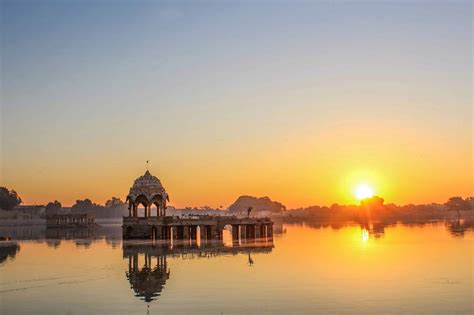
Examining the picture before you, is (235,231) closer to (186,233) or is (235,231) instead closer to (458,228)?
(186,233)

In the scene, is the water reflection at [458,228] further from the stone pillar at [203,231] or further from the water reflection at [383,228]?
the stone pillar at [203,231]

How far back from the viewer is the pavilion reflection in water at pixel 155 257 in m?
39.6

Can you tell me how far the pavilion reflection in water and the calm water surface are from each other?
104 mm

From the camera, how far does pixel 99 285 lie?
40781 millimetres

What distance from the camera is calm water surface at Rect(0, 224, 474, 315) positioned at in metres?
32.5

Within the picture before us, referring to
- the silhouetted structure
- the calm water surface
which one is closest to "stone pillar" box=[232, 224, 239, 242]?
the silhouetted structure

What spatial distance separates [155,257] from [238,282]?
1963 centimetres

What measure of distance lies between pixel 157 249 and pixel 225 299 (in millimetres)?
34770

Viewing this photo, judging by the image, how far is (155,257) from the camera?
58750mm

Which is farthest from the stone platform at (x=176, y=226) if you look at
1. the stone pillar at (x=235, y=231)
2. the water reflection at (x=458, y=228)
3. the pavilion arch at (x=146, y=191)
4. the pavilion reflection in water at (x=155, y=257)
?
the water reflection at (x=458, y=228)

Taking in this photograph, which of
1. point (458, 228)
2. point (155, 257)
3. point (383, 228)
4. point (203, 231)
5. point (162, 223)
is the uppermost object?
point (162, 223)

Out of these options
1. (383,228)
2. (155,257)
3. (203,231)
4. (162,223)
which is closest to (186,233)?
(203,231)

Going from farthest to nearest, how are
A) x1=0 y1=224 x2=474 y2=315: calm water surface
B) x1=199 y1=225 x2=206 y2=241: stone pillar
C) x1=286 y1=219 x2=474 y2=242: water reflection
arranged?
x1=286 y1=219 x2=474 y2=242: water reflection < x1=199 y1=225 x2=206 y2=241: stone pillar < x1=0 y1=224 x2=474 y2=315: calm water surface

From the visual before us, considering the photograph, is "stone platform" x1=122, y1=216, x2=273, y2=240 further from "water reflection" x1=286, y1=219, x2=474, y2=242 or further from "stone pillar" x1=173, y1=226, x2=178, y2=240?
"water reflection" x1=286, y1=219, x2=474, y2=242
